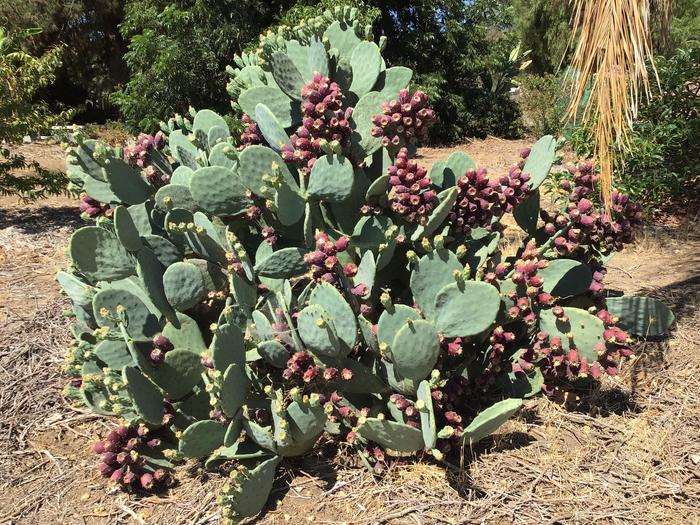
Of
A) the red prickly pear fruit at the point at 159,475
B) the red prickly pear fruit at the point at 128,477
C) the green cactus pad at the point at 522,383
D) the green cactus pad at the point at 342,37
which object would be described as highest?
the green cactus pad at the point at 342,37

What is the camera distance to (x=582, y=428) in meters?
2.48

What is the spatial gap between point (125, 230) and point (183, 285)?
0.31m

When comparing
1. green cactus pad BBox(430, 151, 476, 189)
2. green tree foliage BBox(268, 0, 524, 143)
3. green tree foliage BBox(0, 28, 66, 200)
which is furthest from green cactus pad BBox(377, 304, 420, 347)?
green tree foliage BBox(268, 0, 524, 143)

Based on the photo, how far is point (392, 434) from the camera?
1.99m

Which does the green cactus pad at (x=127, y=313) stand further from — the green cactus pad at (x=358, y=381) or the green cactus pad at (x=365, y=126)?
the green cactus pad at (x=365, y=126)

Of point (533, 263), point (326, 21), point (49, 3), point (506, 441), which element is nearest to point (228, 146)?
point (326, 21)

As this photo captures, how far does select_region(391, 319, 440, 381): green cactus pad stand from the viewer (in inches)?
76.5

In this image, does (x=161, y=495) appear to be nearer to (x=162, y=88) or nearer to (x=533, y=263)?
(x=533, y=263)

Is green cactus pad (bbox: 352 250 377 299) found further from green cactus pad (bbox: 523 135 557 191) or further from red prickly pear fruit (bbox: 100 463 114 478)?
red prickly pear fruit (bbox: 100 463 114 478)

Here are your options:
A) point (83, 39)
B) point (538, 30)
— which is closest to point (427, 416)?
point (83, 39)

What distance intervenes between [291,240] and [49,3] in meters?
13.8

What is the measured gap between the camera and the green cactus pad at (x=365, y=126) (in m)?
2.44

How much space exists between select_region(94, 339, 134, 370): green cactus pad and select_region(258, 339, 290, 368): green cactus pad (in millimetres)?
584

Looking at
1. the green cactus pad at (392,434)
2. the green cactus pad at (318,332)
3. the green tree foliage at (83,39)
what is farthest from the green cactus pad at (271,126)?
the green tree foliage at (83,39)
